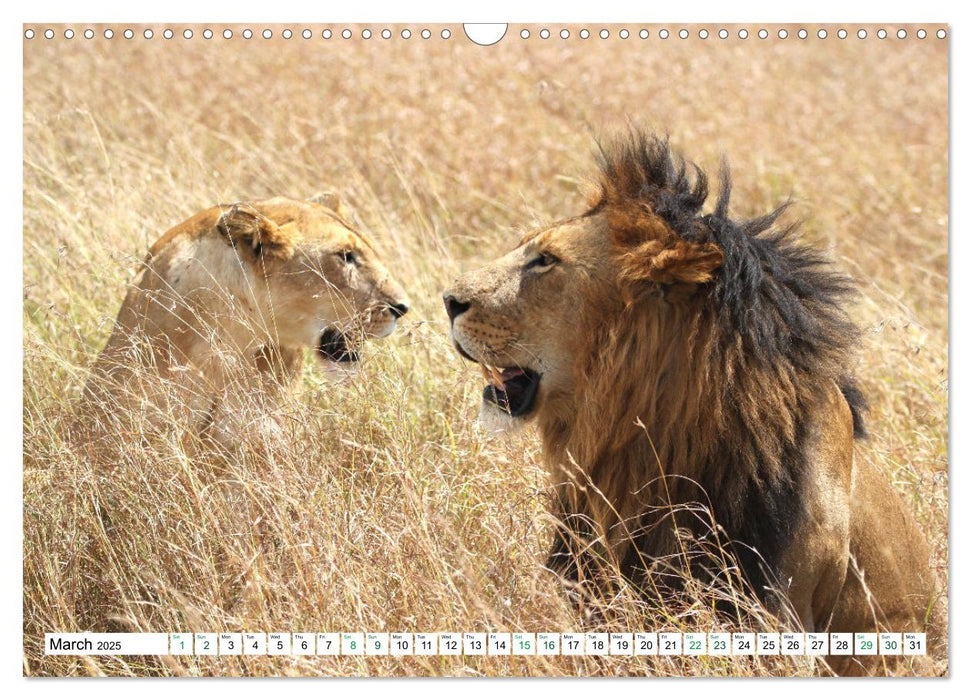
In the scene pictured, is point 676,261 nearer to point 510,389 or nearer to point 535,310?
point 535,310

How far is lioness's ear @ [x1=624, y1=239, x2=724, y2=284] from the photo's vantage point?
281 cm

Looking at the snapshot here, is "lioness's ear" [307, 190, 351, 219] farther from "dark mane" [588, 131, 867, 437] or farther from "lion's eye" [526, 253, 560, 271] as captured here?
"dark mane" [588, 131, 867, 437]

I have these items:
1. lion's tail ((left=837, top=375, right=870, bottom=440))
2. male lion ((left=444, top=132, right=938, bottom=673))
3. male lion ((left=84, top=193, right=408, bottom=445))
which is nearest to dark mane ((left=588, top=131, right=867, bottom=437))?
male lion ((left=444, top=132, right=938, bottom=673))

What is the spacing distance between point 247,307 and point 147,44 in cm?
198

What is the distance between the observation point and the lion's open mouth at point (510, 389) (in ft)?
10.2

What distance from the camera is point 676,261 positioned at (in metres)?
2.82

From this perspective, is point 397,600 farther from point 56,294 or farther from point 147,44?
point 147,44

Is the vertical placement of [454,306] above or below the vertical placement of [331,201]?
below

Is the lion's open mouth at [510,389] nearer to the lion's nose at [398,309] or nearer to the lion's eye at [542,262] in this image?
the lion's eye at [542,262]

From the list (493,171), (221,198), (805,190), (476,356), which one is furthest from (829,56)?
(476,356)

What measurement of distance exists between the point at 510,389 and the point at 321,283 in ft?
3.77

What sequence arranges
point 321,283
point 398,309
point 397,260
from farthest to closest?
1. point 397,260
2. point 398,309
3. point 321,283

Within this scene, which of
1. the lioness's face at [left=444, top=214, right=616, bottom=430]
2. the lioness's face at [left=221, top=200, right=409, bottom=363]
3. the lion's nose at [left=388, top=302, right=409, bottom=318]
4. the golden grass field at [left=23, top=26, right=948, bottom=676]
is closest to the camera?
the lioness's face at [left=444, top=214, right=616, bottom=430]

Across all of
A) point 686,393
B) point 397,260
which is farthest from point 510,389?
point 397,260
